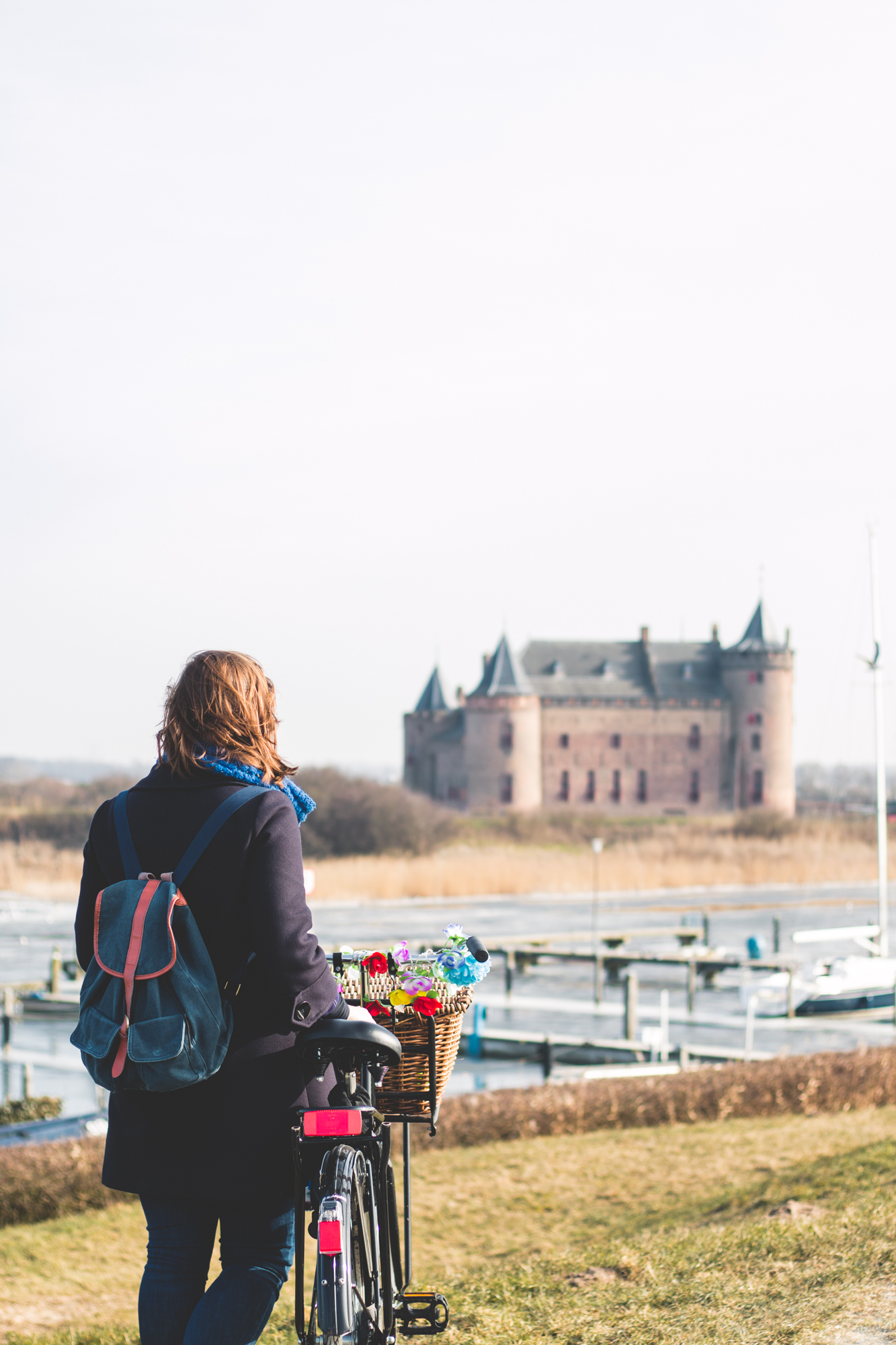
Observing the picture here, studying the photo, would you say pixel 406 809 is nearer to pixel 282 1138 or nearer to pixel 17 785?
pixel 17 785

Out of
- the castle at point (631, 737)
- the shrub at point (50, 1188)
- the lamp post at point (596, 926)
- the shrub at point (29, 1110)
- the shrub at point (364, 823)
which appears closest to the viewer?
the shrub at point (50, 1188)

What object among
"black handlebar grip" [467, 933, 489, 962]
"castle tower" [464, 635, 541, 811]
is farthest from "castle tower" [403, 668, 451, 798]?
"black handlebar grip" [467, 933, 489, 962]

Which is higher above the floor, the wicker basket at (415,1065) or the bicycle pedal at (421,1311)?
the wicker basket at (415,1065)

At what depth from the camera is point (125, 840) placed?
3.12 meters

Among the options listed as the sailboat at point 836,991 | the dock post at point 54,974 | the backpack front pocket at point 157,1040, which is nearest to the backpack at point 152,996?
the backpack front pocket at point 157,1040

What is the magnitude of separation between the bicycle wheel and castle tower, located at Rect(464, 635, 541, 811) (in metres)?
84.8

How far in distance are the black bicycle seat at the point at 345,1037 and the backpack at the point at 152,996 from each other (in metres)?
0.20

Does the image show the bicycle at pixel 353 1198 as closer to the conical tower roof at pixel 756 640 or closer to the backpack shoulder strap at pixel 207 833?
the backpack shoulder strap at pixel 207 833

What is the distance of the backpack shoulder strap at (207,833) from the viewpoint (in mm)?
3043

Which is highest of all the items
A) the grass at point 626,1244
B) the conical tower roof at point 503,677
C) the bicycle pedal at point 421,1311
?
the conical tower roof at point 503,677

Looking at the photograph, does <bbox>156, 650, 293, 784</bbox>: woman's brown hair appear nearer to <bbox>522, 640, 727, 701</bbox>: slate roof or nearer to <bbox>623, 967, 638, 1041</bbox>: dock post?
<bbox>623, 967, 638, 1041</bbox>: dock post

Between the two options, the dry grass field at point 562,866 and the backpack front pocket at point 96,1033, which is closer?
the backpack front pocket at point 96,1033

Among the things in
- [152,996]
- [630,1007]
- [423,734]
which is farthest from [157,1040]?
[423,734]

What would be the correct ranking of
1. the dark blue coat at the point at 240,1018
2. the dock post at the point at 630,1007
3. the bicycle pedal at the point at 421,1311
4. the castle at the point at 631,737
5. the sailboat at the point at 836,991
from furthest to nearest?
the castle at the point at 631,737 < the sailboat at the point at 836,991 < the dock post at the point at 630,1007 < the bicycle pedal at the point at 421,1311 < the dark blue coat at the point at 240,1018
